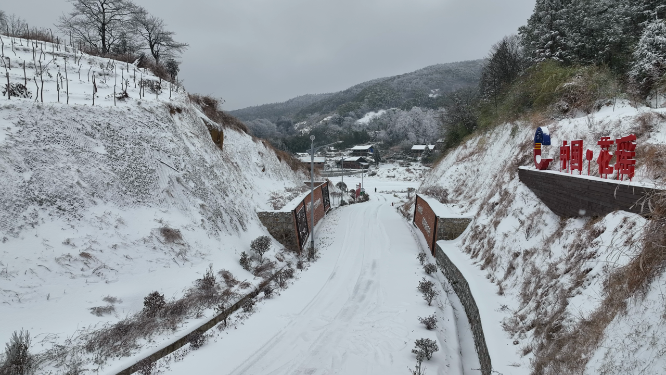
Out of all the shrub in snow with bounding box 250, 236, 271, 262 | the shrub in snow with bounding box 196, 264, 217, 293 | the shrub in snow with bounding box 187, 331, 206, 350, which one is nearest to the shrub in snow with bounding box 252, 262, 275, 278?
the shrub in snow with bounding box 250, 236, 271, 262

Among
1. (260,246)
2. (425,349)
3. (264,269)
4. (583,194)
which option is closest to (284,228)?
(260,246)

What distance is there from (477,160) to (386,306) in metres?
17.3

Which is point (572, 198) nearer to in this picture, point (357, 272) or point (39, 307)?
point (357, 272)

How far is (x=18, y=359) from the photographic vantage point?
7.43 m

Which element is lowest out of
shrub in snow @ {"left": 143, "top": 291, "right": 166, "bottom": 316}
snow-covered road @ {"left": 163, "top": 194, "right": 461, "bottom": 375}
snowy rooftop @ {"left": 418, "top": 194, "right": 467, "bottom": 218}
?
snow-covered road @ {"left": 163, "top": 194, "right": 461, "bottom": 375}

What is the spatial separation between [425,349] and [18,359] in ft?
32.5

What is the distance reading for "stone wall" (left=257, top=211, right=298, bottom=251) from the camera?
21250mm

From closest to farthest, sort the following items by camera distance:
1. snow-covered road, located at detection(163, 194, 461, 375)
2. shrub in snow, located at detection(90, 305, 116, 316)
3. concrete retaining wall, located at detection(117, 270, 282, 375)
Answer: concrete retaining wall, located at detection(117, 270, 282, 375)
snow-covered road, located at detection(163, 194, 461, 375)
shrub in snow, located at detection(90, 305, 116, 316)

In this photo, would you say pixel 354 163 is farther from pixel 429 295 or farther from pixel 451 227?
pixel 429 295

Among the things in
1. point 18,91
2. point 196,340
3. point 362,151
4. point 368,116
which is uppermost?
point 368,116

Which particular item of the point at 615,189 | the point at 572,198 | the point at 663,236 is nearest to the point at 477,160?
the point at 572,198

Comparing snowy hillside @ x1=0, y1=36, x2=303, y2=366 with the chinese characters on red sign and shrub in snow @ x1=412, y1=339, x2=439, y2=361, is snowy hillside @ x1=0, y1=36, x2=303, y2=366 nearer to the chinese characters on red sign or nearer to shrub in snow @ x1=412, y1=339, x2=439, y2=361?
shrub in snow @ x1=412, y1=339, x2=439, y2=361

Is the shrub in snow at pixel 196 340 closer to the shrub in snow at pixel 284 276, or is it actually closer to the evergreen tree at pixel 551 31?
the shrub in snow at pixel 284 276

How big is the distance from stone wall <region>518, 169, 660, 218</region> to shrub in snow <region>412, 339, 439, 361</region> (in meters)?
5.55
